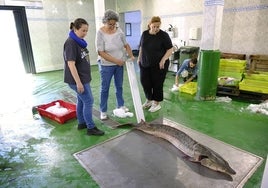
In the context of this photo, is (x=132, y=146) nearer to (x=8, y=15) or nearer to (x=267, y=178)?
(x=267, y=178)

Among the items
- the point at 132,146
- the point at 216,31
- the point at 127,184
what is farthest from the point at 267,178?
the point at 216,31

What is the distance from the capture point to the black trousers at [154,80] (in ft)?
10.6

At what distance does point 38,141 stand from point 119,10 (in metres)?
6.83

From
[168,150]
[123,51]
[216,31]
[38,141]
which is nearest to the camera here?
[168,150]

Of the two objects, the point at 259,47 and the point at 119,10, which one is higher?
the point at 119,10

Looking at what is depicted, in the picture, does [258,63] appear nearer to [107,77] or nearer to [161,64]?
[161,64]

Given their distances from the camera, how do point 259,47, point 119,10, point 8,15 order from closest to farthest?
point 259,47, point 8,15, point 119,10

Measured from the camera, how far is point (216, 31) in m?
3.56

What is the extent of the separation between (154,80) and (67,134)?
1539mm

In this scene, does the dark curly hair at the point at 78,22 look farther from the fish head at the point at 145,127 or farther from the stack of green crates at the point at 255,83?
the stack of green crates at the point at 255,83

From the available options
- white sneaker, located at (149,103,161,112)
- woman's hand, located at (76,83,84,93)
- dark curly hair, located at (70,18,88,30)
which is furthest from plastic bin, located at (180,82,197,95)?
dark curly hair, located at (70,18,88,30)

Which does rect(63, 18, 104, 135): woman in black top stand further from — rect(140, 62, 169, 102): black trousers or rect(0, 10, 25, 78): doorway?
rect(0, 10, 25, 78): doorway

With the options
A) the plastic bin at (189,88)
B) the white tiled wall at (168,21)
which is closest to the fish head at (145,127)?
the plastic bin at (189,88)

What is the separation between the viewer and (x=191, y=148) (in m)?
2.14
